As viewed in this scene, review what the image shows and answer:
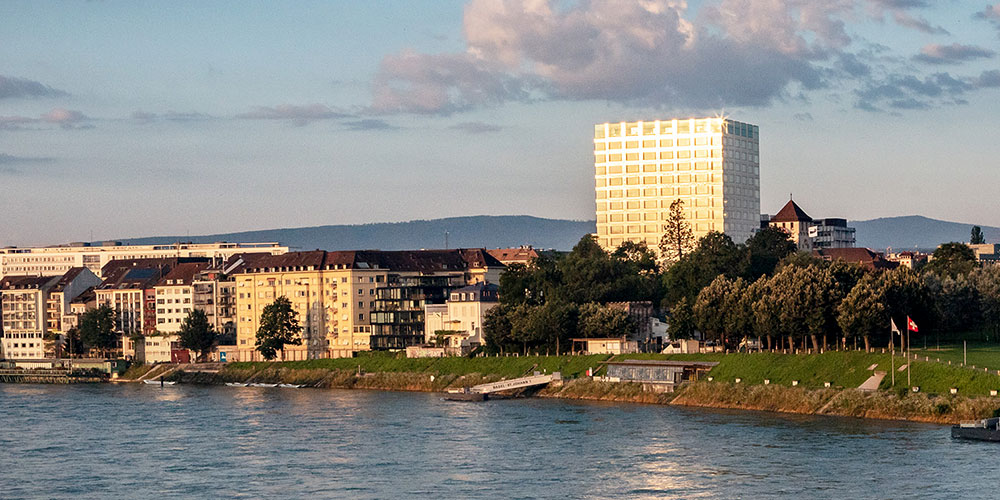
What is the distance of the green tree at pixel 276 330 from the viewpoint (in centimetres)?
18925

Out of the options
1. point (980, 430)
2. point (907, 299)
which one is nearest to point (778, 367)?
point (907, 299)

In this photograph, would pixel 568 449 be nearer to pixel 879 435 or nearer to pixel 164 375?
pixel 879 435

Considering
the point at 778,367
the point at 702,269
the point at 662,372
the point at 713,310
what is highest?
the point at 702,269

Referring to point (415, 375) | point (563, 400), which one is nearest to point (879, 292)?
point (563, 400)

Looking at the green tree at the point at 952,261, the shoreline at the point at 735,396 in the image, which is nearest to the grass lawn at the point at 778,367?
the shoreline at the point at 735,396

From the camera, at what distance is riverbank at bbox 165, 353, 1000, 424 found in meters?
104

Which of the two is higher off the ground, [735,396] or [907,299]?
[907,299]

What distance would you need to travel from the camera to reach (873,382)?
11075 centimetres

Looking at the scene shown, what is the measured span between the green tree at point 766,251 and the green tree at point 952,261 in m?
17.3

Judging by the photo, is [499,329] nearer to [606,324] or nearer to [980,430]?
[606,324]

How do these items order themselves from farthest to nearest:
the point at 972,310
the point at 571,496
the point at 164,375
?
the point at 164,375 → the point at 972,310 → the point at 571,496

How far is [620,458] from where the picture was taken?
293ft

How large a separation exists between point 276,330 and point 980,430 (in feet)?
377

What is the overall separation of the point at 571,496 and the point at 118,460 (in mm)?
32575
